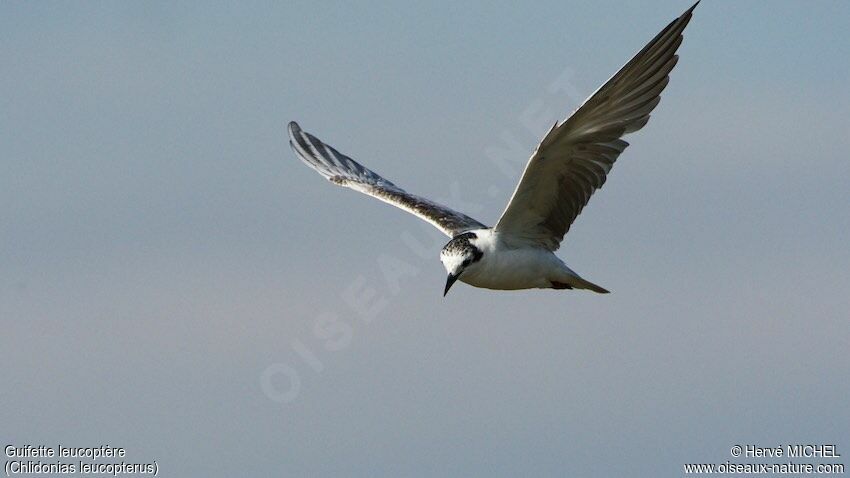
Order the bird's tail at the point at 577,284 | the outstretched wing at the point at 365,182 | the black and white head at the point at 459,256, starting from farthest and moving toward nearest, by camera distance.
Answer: the outstretched wing at the point at 365,182, the bird's tail at the point at 577,284, the black and white head at the point at 459,256

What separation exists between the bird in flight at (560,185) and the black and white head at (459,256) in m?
0.01

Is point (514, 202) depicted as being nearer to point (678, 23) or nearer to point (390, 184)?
point (678, 23)

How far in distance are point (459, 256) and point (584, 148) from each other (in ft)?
6.61

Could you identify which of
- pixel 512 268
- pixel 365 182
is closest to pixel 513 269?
pixel 512 268

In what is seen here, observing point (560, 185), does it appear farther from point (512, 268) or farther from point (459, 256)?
point (459, 256)

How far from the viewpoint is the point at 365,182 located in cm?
2386

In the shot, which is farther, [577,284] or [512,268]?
[577,284]

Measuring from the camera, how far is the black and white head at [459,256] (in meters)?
17.6

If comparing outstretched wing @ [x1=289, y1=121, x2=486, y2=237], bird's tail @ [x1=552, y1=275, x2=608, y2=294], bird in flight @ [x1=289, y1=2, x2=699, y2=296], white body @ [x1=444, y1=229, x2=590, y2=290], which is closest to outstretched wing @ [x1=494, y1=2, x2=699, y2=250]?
bird in flight @ [x1=289, y1=2, x2=699, y2=296]

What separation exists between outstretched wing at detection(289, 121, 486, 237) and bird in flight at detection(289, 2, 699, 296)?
66 cm

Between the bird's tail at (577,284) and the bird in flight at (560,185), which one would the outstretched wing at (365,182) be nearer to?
the bird in flight at (560,185)

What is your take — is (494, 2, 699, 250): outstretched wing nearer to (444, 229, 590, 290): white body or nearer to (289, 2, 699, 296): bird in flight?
(289, 2, 699, 296): bird in flight

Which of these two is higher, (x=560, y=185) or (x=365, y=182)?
(x=365, y=182)

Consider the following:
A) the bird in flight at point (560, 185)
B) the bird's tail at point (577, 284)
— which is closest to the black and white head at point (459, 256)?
the bird in flight at point (560, 185)
